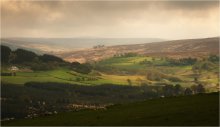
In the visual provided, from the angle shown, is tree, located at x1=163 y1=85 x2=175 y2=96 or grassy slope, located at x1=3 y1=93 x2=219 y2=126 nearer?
grassy slope, located at x1=3 y1=93 x2=219 y2=126

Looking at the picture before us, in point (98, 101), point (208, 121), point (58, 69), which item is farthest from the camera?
point (58, 69)

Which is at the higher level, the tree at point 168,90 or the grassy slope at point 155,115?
the grassy slope at point 155,115

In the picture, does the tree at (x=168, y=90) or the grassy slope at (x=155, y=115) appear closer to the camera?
the grassy slope at (x=155, y=115)

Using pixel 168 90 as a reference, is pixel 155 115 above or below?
above

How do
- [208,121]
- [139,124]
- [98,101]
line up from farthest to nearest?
[98,101] → [139,124] → [208,121]

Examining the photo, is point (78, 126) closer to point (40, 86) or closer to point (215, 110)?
point (215, 110)

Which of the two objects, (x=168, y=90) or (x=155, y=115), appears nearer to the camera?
(x=155, y=115)

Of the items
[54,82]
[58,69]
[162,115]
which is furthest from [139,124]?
[58,69]

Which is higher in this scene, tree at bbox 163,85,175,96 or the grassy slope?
the grassy slope
